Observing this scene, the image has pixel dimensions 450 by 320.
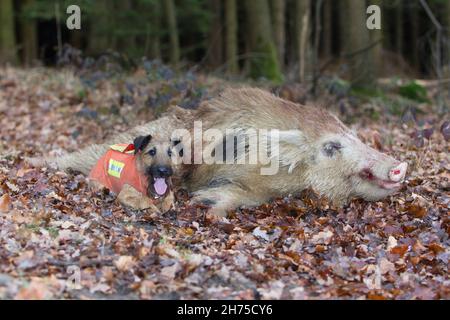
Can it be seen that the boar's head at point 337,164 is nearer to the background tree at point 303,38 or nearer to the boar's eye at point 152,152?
the boar's eye at point 152,152

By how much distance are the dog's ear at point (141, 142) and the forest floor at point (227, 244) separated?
0.76 m

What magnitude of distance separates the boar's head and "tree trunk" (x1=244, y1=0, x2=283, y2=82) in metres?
10.1

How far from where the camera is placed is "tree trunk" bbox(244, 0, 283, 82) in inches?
738

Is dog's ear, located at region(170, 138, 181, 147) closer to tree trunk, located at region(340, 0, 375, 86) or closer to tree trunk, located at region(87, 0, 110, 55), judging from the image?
tree trunk, located at region(340, 0, 375, 86)

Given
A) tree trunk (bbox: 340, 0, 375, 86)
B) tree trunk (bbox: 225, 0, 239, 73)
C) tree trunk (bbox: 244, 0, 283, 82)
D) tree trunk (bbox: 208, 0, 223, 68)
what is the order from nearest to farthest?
tree trunk (bbox: 340, 0, 375, 86), tree trunk (bbox: 244, 0, 283, 82), tree trunk (bbox: 225, 0, 239, 73), tree trunk (bbox: 208, 0, 223, 68)

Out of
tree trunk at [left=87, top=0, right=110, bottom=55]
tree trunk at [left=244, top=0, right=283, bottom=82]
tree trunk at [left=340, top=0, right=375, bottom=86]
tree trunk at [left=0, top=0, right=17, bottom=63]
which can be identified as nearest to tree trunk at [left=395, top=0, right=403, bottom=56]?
tree trunk at [left=244, top=0, right=283, bottom=82]

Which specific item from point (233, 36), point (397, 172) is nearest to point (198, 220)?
point (397, 172)

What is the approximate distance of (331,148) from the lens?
832cm

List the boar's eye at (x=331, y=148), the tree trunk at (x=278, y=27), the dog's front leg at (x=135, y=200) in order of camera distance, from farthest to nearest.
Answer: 1. the tree trunk at (x=278, y=27)
2. the boar's eye at (x=331, y=148)
3. the dog's front leg at (x=135, y=200)

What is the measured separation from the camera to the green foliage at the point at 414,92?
1767 centimetres

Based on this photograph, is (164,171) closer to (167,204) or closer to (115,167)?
(167,204)

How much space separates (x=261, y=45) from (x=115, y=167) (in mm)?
11384

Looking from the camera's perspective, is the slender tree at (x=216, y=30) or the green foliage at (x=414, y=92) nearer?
the green foliage at (x=414, y=92)

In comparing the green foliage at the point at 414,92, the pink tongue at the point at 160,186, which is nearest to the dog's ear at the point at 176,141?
the pink tongue at the point at 160,186
